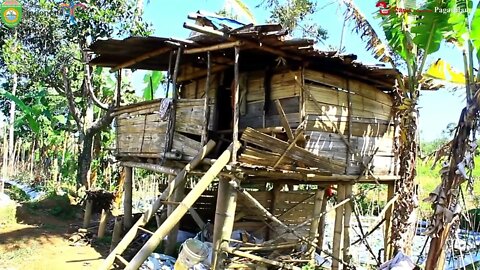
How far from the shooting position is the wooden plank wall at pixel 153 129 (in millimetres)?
7461

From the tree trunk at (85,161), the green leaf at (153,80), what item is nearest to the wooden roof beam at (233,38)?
the green leaf at (153,80)

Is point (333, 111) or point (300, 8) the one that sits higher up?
point (300, 8)

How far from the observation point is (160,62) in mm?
9594

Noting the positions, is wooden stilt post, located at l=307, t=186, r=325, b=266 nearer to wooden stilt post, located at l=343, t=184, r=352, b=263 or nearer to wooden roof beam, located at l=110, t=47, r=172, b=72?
wooden stilt post, located at l=343, t=184, r=352, b=263

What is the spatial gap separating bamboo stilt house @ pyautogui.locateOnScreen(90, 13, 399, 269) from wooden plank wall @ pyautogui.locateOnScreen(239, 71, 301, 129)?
0.06 feet

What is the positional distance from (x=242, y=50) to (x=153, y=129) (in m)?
2.44

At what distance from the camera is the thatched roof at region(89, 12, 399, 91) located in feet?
20.3

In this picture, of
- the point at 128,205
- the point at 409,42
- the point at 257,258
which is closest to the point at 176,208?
the point at 257,258

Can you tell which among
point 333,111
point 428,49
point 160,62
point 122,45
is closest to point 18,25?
point 160,62

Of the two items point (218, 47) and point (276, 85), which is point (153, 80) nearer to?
point (276, 85)

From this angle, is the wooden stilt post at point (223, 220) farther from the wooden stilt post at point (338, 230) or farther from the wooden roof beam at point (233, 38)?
the wooden stilt post at point (338, 230)

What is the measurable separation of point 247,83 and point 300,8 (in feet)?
34.9

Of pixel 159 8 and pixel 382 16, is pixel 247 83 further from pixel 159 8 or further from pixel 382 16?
pixel 159 8

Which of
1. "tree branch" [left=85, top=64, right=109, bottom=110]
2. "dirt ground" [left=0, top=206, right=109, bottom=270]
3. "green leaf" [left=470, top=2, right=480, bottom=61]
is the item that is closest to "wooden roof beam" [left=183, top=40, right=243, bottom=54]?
"green leaf" [left=470, top=2, right=480, bottom=61]
